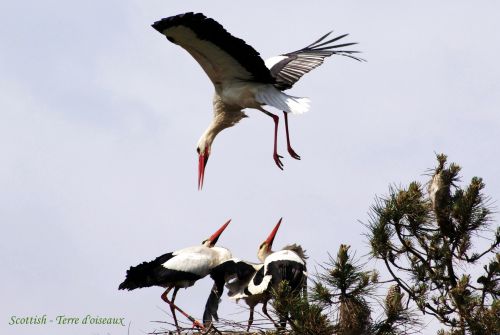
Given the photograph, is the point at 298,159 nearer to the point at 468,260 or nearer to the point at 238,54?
the point at 238,54

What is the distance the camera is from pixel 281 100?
10.8 m

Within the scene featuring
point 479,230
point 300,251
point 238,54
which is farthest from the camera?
point 238,54

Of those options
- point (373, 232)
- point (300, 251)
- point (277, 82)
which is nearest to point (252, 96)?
point (277, 82)

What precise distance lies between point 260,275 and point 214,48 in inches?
81.1

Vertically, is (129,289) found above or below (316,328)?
above

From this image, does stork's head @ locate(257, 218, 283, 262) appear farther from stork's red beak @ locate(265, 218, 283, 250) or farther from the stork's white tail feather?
the stork's white tail feather

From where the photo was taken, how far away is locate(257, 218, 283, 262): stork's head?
10500mm

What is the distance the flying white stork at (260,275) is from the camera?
30.6 ft

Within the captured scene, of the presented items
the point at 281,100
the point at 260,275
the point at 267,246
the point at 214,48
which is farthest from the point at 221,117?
the point at 260,275

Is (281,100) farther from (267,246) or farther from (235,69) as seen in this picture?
(267,246)

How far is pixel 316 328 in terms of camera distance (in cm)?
774

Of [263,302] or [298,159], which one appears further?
[298,159]

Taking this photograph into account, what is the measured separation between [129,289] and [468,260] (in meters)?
2.89

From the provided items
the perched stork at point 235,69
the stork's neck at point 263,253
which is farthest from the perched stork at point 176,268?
the perched stork at point 235,69
